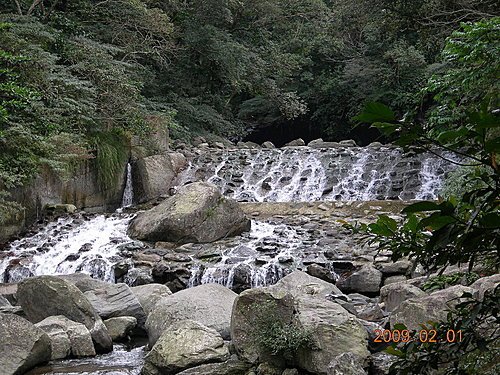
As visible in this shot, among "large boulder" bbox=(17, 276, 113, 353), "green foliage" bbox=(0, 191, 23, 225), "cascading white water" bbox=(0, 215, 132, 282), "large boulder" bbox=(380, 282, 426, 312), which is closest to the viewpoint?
"large boulder" bbox=(380, 282, 426, 312)

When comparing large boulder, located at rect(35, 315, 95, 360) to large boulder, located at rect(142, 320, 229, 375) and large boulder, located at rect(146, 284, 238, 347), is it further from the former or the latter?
large boulder, located at rect(142, 320, 229, 375)

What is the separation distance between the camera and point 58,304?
6395 mm

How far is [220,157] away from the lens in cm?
1650

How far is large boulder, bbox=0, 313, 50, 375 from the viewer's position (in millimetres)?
5141

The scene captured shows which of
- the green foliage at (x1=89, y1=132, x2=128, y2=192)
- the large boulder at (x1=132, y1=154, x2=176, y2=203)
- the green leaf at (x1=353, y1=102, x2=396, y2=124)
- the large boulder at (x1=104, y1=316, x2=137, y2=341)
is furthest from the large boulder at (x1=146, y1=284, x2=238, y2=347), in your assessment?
the large boulder at (x1=132, y1=154, x2=176, y2=203)

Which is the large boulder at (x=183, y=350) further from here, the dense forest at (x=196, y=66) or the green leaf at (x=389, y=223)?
the green leaf at (x=389, y=223)

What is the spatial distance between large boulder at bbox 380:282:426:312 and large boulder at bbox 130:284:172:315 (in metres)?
2.91

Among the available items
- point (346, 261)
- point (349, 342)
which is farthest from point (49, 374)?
point (346, 261)

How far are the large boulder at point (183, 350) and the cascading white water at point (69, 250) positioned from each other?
4.06 m

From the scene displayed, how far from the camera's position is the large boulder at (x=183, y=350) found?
508 cm

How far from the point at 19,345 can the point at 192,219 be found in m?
5.30

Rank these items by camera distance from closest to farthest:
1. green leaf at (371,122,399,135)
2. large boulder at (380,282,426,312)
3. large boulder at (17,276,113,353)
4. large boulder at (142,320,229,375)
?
1. green leaf at (371,122,399,135)
2. large boulder at (142,320,229,375)
3. large boulder at (380,282,426,312)
4. large boulder at (17,276,113,353)

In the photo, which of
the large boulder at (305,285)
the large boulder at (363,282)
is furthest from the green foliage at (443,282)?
the large boulder at (363,282)

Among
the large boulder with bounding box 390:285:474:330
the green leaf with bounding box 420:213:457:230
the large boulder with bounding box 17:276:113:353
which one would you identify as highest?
the green leaf with bounding box 420:213:457:230
